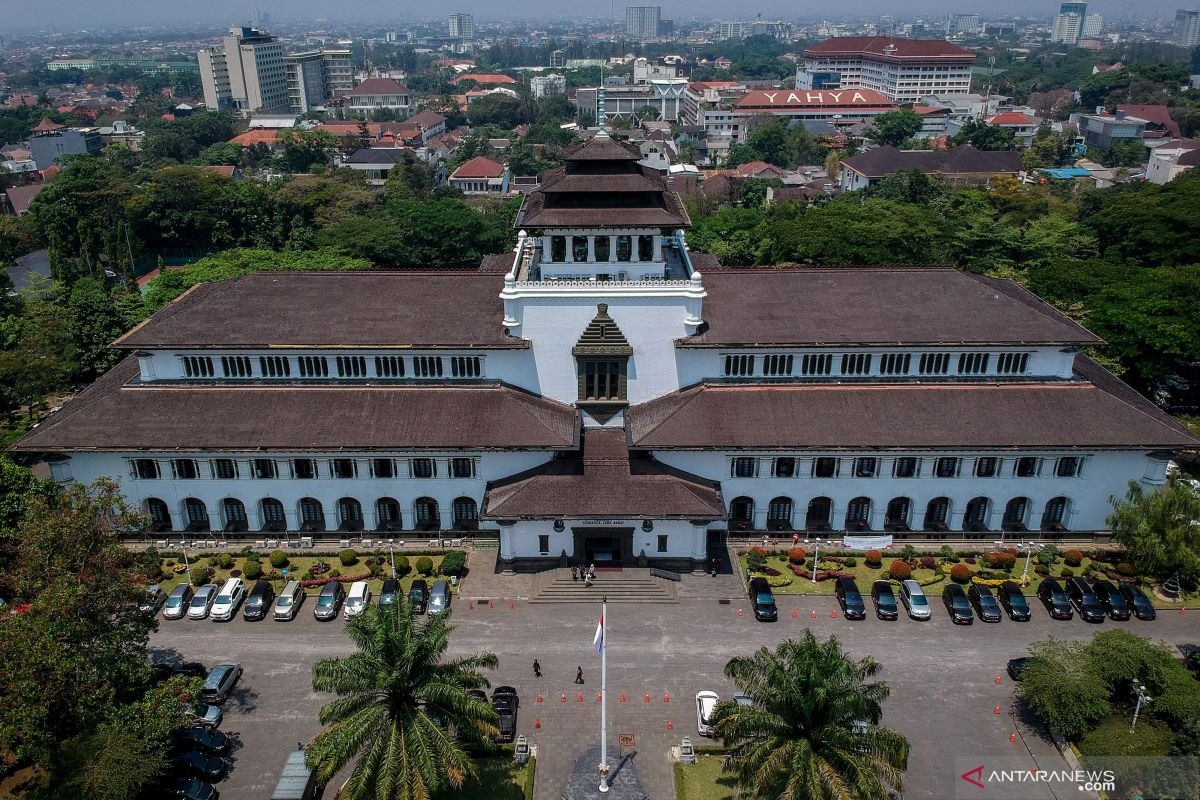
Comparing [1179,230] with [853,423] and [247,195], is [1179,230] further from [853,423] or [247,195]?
[247,195]

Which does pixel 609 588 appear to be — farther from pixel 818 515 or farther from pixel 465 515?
pixel 818 515

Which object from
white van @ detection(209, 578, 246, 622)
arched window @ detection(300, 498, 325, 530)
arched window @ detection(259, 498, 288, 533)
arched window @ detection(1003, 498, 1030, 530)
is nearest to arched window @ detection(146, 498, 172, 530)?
arched window @ detection(259, 498, 288, 533)

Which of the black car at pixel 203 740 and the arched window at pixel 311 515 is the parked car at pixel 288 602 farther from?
the black car at pixel 203 740

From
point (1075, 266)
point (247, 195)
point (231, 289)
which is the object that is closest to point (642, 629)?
point (231, 289)

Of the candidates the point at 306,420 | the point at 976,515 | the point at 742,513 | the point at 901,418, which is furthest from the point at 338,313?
the point at 976,515

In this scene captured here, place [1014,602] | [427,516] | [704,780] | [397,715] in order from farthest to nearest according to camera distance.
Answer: [427,516] → [1014,602] → [704,780] → [397,715]
